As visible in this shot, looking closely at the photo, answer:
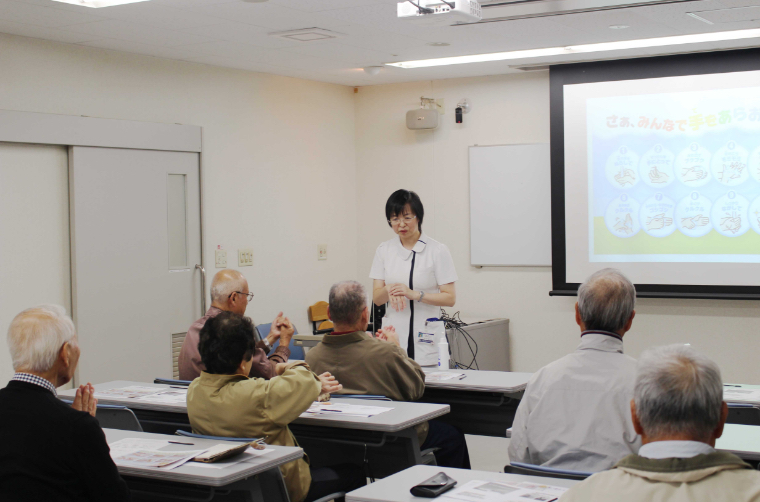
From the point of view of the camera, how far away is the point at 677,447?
58.4 inches

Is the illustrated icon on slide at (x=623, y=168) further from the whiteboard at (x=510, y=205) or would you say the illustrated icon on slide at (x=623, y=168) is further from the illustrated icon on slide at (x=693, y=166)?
the whiteboard at (x=510, y=205)

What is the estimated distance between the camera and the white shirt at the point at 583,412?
2.34m

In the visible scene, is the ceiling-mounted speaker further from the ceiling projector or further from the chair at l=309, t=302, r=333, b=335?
the ceiling projector

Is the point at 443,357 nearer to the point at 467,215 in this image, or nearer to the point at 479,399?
the point at 479,399

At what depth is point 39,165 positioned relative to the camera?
5.03 metres

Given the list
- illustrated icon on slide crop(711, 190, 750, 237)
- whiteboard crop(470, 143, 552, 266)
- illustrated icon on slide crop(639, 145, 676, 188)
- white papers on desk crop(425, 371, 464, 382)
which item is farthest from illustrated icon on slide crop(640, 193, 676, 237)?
white papers on desk crop(425, 371, 464, 382)

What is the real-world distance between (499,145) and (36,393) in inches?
205

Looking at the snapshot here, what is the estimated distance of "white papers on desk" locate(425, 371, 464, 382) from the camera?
3.83 m

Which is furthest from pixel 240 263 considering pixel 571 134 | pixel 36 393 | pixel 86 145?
pixel 36 393

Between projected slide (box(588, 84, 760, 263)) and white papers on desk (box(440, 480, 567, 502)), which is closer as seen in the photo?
white papers on desk (box(440, 480, 567, 502))

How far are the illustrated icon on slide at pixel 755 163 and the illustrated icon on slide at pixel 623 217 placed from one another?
0.84 metres

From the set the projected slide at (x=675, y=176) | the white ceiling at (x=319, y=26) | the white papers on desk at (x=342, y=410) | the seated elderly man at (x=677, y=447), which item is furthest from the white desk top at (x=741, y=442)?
the projected slide at (x=675, y=176)

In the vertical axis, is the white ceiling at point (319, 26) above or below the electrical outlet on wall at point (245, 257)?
above

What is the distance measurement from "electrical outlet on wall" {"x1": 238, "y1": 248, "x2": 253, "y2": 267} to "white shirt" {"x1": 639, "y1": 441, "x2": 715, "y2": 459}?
201 inches
